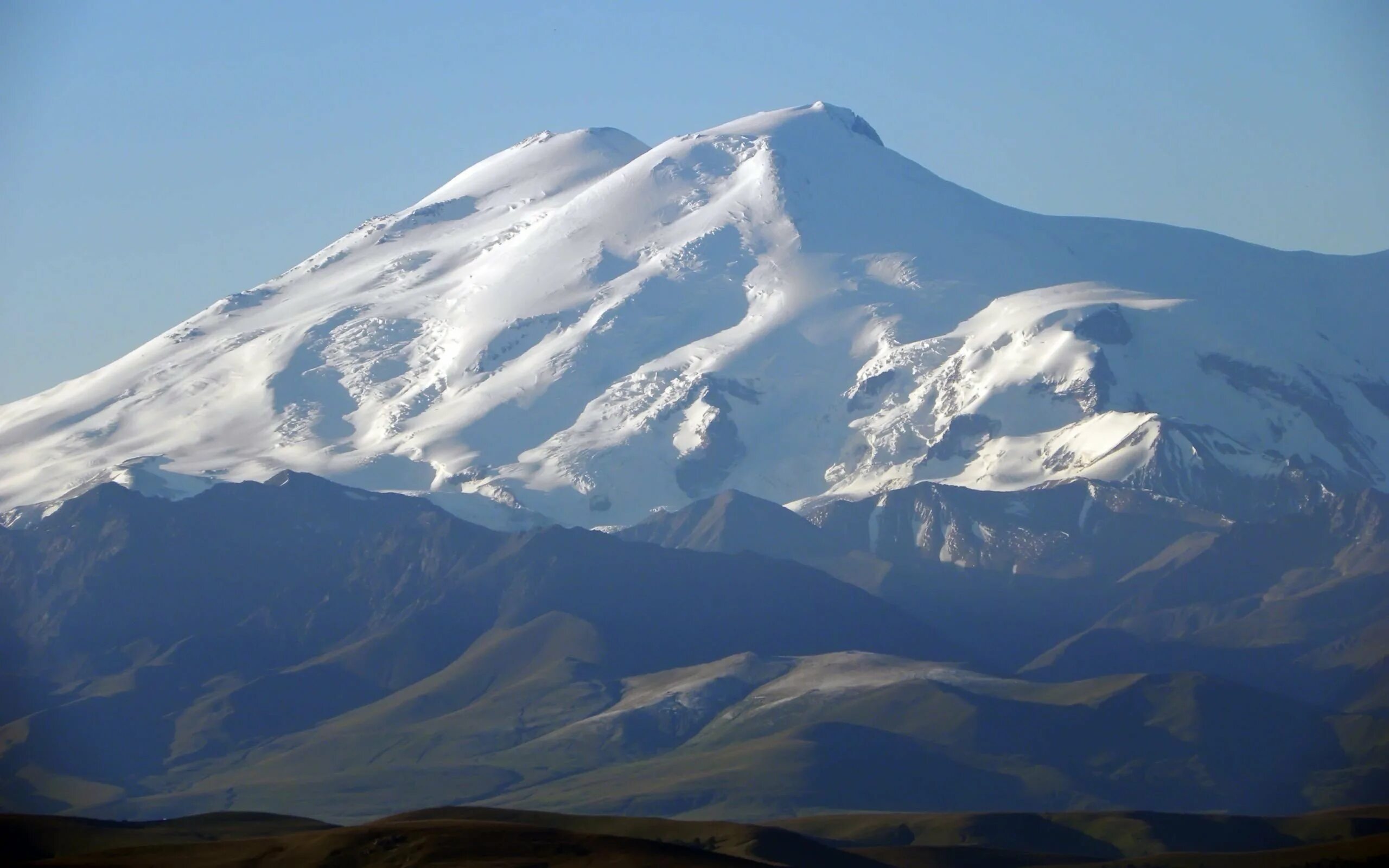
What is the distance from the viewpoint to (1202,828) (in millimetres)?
196875

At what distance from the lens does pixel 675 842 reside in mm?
155750

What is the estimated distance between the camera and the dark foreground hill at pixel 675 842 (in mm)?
132500

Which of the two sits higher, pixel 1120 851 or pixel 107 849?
pixel 107 849

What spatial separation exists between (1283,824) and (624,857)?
8168 centimetres

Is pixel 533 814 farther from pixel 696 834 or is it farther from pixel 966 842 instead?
pixel 966 842

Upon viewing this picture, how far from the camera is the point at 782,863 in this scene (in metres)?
150

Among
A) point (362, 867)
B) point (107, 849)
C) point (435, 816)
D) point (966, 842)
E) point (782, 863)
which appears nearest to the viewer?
point (362, 867)

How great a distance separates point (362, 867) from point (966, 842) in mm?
71028

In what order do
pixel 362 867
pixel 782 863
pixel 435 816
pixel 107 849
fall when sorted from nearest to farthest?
1. pixel 362 867
2. pixel 107 849
3. pixel 782 863
4. pixel 435 816

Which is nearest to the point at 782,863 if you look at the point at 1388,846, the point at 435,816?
the point at 435,816

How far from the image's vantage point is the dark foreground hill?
132 metres

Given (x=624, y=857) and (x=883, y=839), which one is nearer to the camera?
(x=624, y=857)

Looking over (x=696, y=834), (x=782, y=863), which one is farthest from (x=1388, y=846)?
(x=696, y=834)

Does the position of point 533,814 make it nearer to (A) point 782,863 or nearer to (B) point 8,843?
(A) point 782,863
